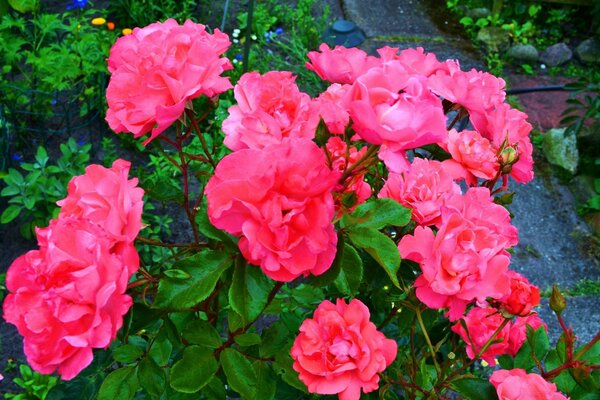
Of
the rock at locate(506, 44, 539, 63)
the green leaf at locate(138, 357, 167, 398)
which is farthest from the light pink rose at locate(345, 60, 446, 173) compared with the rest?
the rock at locate(506, 44, 539, 63)

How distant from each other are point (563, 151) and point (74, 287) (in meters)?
2.78

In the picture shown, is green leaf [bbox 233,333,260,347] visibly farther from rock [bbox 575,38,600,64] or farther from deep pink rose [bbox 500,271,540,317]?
rock [bbox 575,38,600,64]

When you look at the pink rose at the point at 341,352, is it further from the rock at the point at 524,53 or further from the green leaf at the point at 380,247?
the rock at the point at 524,53

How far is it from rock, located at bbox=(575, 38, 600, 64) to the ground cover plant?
10.7 feet

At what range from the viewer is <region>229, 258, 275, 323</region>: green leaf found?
71 centimetres

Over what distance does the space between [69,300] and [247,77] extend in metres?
0.35

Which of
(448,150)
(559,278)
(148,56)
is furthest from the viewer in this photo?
(559,278)

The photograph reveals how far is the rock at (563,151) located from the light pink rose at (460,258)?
7.85ft

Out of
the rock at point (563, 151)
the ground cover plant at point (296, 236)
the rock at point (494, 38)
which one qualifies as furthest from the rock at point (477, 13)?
the ground cover plant at point (296, 236)

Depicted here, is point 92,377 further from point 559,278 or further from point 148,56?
point 559,278

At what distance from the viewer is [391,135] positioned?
688mm

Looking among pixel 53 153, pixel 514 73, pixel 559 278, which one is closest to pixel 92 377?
pixel 53 153

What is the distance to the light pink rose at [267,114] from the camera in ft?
2.41

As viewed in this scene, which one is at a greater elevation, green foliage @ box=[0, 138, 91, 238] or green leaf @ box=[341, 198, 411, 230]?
green leaf @ box=[341, 198, 411, 230]
